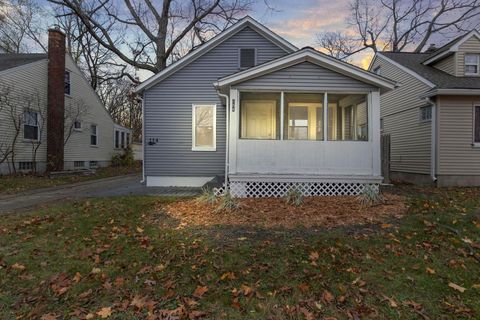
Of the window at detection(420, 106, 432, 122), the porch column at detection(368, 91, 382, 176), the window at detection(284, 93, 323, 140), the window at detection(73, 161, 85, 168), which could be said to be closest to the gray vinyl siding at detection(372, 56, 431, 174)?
the window at detection(420, 106, 432, 122)

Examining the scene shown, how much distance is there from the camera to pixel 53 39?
1769 centimetres

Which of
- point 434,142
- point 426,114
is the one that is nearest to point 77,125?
point 426,114

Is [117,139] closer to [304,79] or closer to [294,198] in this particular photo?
[304,79]

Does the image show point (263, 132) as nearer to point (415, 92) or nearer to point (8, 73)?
point (415, 92)

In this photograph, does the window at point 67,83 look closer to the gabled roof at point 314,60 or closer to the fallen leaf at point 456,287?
the gabled roof at point 314,60

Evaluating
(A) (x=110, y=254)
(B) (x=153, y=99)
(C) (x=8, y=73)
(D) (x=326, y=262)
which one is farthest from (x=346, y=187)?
(C) (x=8, y=73)

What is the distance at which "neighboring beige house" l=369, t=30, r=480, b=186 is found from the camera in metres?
12.5

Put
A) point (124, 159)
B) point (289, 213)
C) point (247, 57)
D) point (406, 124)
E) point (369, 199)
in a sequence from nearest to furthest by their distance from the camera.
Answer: point (289, 213) → point (369, 199) → point (247, 57) → point (406, 124) → point (124, 159)

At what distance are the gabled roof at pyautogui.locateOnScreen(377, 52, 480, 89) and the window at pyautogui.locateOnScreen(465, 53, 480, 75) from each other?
0.53 meters

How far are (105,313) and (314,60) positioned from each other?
7949 millimetres

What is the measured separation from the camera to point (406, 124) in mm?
15047

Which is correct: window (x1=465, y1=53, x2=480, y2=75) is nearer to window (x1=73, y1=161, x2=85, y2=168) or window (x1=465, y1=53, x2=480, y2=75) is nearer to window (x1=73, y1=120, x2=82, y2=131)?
window (x1=73, y1=120, x2=82, y2=131)

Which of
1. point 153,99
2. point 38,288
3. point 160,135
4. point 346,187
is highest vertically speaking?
point 153,99

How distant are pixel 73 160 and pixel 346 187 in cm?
1670
